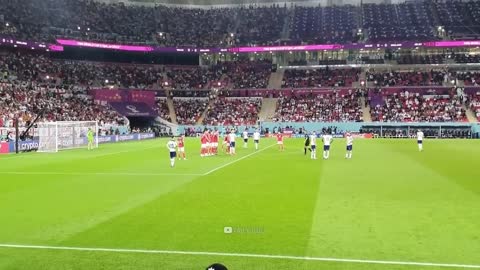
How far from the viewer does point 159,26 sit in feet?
301

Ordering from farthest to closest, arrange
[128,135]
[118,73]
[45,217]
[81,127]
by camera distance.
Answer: [118,73], [128,135], [81,127], [45,217]

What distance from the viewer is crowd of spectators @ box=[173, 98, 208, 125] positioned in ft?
262

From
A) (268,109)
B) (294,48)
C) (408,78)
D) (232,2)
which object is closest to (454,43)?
(408,78)

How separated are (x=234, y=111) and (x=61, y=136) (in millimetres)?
40345

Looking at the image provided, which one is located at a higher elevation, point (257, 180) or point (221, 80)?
point (221, 80)

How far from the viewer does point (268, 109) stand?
3164 inches

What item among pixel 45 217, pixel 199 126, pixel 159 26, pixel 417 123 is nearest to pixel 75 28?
pixel 159 26

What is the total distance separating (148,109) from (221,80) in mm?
15622

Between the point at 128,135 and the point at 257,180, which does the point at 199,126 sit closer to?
the point at 128,135

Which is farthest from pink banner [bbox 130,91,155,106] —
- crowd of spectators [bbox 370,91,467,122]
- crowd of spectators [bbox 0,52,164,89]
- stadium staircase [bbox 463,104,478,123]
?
stadium staircase [bbox 463,104,478,123]

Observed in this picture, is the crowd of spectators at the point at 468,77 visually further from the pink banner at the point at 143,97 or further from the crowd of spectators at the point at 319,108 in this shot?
the pink banner at the point at 143,97

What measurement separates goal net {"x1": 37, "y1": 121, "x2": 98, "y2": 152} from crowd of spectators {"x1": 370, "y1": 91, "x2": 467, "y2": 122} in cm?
4346

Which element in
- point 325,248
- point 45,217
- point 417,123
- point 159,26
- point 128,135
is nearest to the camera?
point 325,248

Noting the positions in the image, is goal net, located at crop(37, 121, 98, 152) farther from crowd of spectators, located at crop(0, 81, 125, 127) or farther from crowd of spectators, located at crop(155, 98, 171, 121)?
crowd of spectators, located at crop(155, 98, 171, 121)
